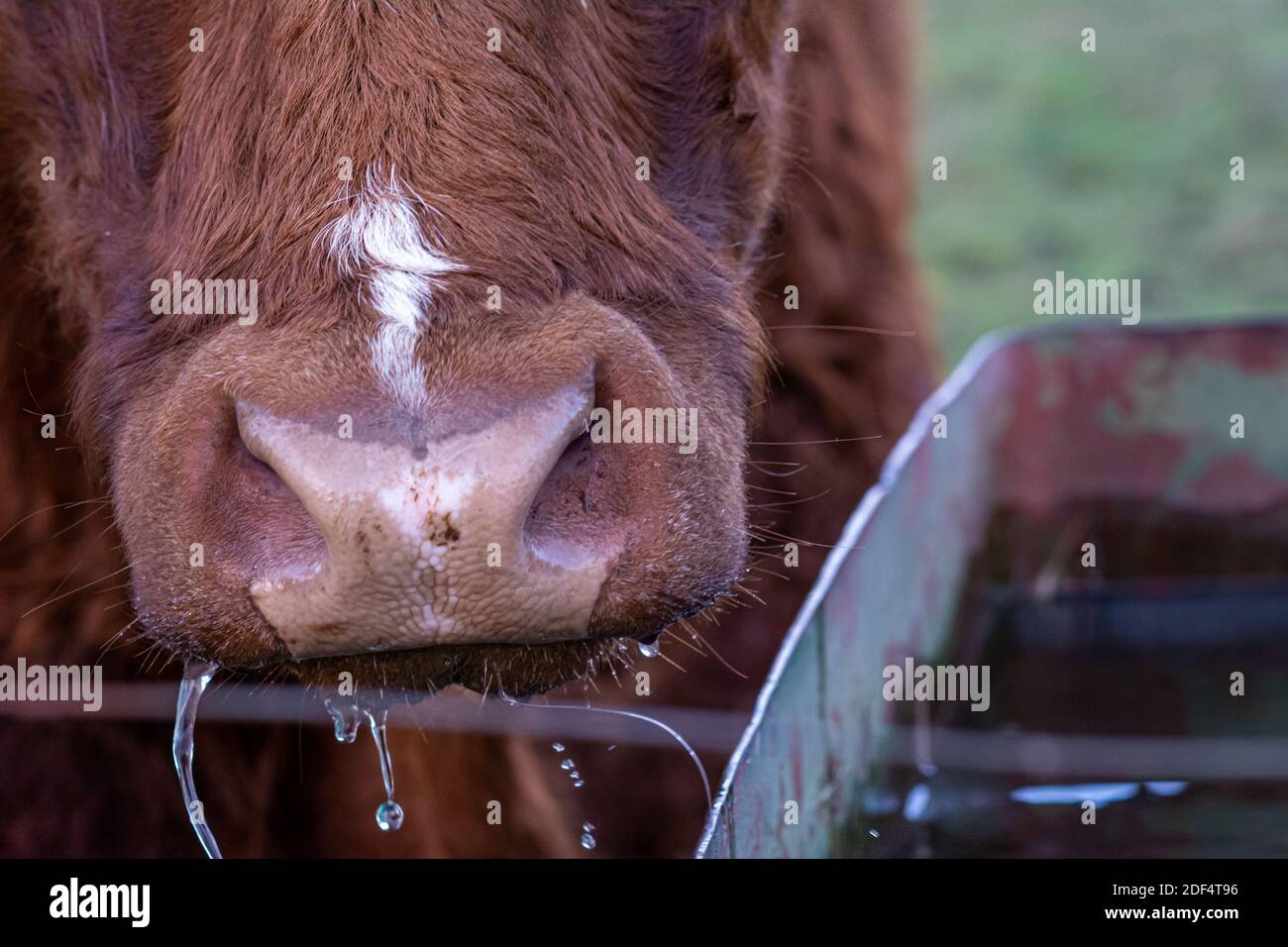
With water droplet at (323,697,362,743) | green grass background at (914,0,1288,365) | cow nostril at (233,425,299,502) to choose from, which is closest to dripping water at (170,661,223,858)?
water droplet at (323,697,362,743)

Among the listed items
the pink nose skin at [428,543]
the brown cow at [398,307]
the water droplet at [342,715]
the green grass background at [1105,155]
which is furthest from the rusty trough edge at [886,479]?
the green grass background at [1105,155]

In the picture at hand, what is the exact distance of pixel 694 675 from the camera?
3.40 meters

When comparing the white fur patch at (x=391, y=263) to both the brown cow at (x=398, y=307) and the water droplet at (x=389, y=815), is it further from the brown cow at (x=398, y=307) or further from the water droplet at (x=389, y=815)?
the water droplet at (x=389, y=815)

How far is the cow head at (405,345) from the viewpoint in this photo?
1.51 meters

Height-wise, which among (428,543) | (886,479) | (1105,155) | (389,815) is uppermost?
(1105,155)

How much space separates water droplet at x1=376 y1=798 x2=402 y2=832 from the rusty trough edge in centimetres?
53

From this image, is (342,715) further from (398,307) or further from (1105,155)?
(1105,155)

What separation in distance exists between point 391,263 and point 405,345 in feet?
0.36

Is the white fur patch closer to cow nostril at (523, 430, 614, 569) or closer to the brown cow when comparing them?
the brown cow

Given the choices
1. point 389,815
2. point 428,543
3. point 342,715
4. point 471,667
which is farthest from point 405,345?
point 389,815

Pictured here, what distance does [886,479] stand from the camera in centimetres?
231

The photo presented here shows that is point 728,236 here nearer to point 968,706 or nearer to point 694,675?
point 968,706
